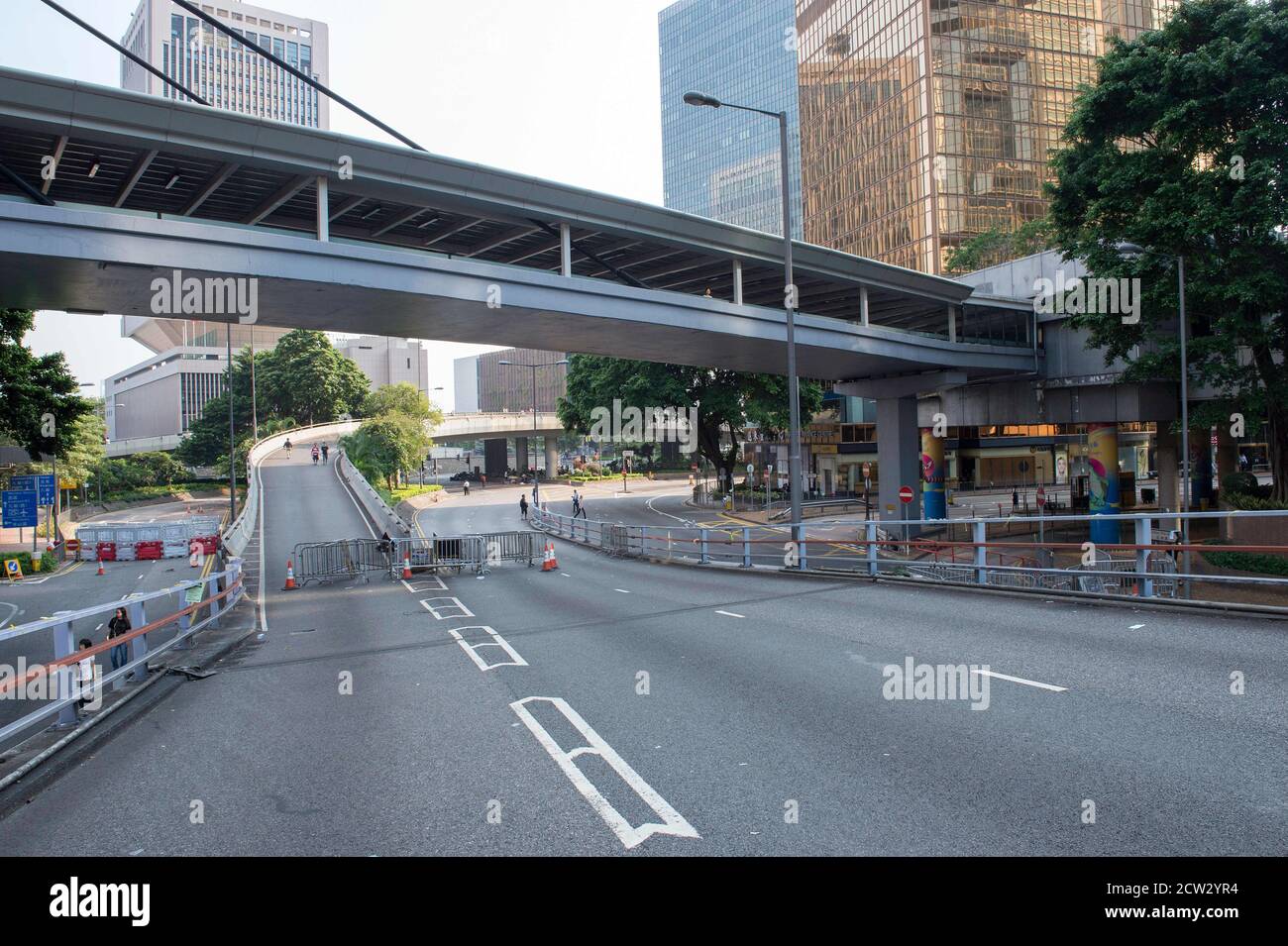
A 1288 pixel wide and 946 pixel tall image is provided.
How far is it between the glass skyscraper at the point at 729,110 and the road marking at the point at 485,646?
132 m

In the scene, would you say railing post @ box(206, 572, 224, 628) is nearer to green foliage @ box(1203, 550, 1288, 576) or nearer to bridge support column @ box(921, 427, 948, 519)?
green foliage @ box(1203, 550, 1288, 576)

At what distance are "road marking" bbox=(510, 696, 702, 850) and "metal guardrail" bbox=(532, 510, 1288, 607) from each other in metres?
7.30

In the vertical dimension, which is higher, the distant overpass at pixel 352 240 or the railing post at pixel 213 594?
the distant overpass at pixel 352 240

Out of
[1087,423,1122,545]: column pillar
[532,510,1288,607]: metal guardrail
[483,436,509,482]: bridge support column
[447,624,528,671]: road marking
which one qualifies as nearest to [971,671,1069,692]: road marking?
[532,510,1288,607]: metal guardrail

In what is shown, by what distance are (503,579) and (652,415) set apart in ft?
101

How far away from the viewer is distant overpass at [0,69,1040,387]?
1341 cm

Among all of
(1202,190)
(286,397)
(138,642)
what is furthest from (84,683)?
(286,397)

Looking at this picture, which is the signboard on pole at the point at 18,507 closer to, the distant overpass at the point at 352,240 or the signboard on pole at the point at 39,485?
the signboard on pole at the point at 39,485

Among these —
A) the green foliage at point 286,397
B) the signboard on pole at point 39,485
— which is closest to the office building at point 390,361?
the green foliage at point 286,397

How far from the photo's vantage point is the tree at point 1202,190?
22.2 meters

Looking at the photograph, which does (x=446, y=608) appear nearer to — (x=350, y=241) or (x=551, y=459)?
(x=350, y=241)

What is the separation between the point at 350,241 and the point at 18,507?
27.5 metres

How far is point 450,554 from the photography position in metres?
25.2

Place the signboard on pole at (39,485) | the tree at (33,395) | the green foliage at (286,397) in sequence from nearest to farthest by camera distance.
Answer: the tree at (33,395) < the signboard on pole at (39,485) < the green foliage at (286,397)
